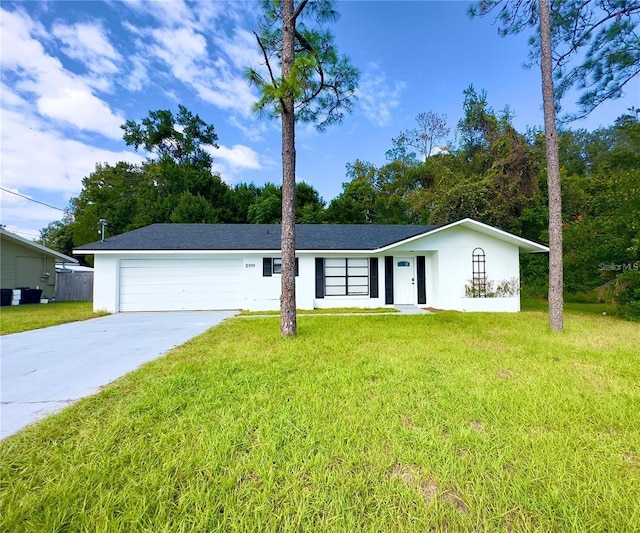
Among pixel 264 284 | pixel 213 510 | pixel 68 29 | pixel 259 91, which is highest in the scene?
pixel 68 29

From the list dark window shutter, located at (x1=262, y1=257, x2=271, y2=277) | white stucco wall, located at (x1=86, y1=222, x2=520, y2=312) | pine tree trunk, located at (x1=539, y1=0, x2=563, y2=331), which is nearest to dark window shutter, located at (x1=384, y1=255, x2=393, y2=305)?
white stucco wall, located at (x1=86, y1=222, x2=520, y2=312)

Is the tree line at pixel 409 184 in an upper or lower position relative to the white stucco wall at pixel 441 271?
upper

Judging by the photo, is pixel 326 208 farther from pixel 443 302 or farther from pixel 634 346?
pixel 634 346

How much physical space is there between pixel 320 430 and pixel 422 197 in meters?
22.0

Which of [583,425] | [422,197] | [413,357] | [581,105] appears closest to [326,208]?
[422,197]

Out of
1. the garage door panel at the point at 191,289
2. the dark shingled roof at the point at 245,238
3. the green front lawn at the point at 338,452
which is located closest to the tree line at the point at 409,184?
the dark shingled roof at the point at 245,238

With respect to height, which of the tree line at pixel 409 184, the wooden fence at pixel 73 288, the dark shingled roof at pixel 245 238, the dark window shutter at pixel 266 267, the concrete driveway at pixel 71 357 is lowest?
the concrete driveway at pixel 71 357

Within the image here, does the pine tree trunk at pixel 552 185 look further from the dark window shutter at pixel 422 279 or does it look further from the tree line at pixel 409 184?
the tree line at pixel 409 184

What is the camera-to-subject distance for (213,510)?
1.65 meters

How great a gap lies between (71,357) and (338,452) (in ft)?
16.9

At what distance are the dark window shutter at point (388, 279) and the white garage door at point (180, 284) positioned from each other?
19.1ft

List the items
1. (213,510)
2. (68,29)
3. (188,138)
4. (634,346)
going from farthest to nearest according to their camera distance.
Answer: (188,138)
(68,29)
(634,346)
(213,510)

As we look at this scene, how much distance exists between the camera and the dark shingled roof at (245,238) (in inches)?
421

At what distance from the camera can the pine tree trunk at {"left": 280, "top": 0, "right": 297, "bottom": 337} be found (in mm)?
5988
